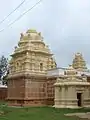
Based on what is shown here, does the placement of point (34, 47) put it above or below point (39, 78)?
above

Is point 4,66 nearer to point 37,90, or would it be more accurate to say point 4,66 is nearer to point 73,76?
point 37,90

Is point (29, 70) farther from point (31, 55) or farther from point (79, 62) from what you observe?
point (79, 62)

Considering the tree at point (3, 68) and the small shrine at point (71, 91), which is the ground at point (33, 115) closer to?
the small shrine at point (71, 91)

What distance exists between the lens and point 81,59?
46.7 meters

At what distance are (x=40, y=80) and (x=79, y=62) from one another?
11055 millimetres

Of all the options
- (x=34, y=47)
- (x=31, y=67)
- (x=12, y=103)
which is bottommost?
(x=12, y=103)

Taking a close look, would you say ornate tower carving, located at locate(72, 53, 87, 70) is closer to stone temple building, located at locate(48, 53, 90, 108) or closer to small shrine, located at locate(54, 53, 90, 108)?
stone temple building, located at locate(48, 53, 90, 108)

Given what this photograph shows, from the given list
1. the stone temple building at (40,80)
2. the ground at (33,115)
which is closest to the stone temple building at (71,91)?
Result: the stone temple building at (40,80)

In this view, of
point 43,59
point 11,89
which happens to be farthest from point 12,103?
point 43,59

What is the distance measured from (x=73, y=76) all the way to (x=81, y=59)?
45.9 ft

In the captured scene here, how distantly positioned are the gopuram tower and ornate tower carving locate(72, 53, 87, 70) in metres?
7.11

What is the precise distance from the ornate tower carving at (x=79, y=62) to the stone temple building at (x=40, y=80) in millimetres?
6447

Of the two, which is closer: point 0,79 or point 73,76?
point 73,76

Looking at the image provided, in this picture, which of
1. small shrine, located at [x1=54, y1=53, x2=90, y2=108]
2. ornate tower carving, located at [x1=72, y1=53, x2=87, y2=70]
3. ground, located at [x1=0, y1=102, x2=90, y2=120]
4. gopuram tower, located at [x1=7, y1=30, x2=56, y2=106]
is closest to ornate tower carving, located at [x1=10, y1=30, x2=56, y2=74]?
gopuram tower, located at [x1=7, y1=30, x2=56, y2=106]
